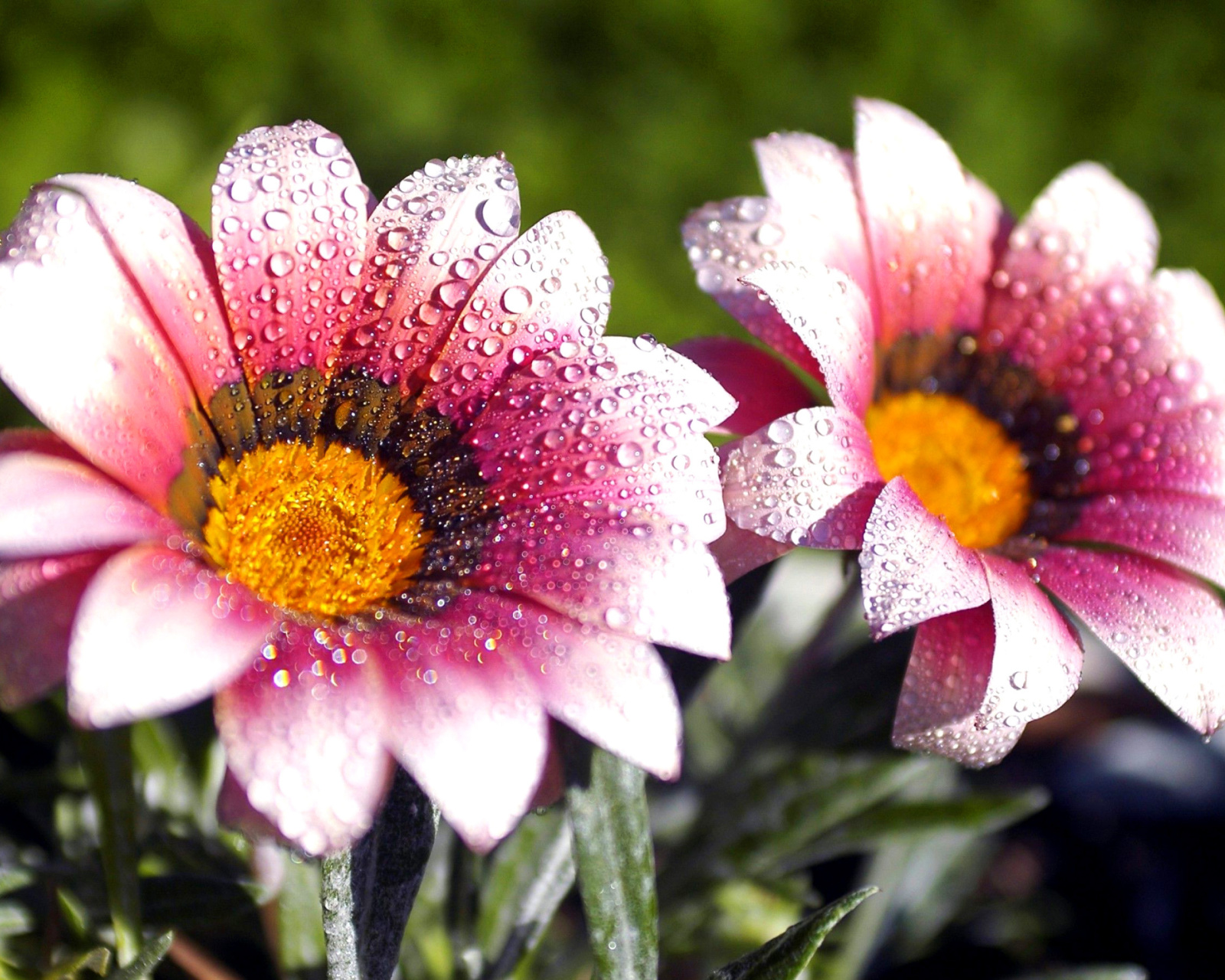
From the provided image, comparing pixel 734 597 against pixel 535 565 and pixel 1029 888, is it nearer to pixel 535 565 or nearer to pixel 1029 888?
pixel 535 565

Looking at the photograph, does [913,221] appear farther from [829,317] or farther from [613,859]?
[613,859]

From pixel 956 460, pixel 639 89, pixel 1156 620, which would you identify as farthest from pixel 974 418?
pixel 639 89

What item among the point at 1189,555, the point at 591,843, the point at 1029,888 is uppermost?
the point at 1189,555

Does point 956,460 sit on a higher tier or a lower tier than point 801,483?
lower

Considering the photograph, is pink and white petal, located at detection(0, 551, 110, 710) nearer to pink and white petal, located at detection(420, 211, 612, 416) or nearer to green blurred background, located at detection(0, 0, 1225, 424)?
pink and white petal, located at detection(420, 211, 612, 416)

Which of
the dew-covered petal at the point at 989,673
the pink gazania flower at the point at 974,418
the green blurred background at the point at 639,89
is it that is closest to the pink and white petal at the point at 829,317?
the pink gazania flower at the point at 974,418

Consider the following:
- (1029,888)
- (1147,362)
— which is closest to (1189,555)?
(1147,362)
